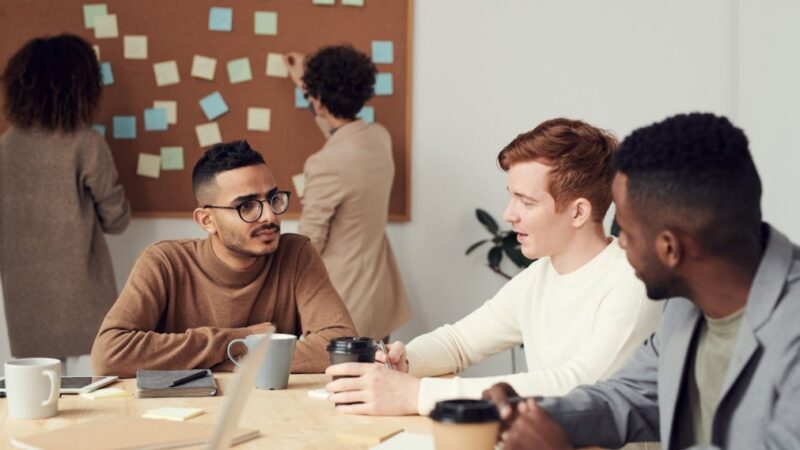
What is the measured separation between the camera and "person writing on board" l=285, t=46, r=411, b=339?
3.53 metres

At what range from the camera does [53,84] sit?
350 centimetres

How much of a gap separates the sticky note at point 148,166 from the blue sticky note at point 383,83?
94 cm

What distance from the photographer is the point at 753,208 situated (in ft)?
4.26

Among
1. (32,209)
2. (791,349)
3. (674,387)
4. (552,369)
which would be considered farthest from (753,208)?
(32,209)

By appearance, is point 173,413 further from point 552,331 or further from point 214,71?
point 214,71

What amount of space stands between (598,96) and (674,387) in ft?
9.57

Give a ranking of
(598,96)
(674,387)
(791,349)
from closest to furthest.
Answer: (791,349)
(674,387)
(598,96)

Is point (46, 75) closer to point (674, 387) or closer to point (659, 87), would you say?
point (659, 87)

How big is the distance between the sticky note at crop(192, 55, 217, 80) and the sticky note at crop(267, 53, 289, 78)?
22 cm

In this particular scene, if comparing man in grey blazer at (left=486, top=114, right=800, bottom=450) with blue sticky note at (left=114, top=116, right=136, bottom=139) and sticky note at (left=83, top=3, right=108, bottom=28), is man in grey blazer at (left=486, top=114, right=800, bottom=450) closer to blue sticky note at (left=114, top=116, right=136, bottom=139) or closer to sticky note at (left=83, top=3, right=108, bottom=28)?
blue sticky note at (left=114, top=116, right=136, bottom=139)

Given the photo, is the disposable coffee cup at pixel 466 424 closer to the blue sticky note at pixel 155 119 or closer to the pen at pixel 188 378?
the pen at pixel 188 378

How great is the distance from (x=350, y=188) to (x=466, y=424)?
2.31m

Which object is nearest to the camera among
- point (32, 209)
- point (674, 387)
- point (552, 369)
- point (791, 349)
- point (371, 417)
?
point (791, 349)

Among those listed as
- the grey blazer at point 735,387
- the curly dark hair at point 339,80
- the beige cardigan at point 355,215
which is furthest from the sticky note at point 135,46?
the grey blazer at point 735,387
